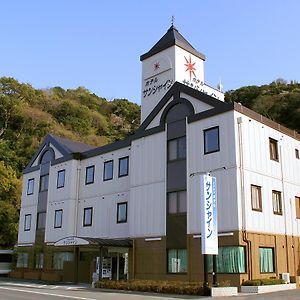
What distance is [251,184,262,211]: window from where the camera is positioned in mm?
21138

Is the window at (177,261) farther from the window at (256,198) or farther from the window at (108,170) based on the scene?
the window at (108,170)

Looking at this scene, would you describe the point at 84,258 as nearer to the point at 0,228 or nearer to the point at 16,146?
the point at 0,228

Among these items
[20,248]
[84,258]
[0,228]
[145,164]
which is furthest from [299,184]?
[0,228]

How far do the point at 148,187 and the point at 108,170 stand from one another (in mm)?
5316

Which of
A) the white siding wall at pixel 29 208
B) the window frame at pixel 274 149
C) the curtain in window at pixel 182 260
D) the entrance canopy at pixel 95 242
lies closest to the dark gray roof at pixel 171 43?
the window frame at pixel 274 149

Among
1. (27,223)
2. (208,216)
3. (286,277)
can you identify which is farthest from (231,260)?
(27,223)

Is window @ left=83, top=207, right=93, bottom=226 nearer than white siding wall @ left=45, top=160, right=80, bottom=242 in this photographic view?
Yes

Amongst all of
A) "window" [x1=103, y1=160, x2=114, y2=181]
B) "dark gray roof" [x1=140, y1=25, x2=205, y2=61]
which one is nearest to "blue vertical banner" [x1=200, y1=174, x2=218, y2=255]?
"window" [x1=103, y1=160, x2=114, y2=181]

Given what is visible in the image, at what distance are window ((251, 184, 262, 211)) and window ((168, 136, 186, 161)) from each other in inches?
157

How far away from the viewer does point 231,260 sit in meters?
19.9

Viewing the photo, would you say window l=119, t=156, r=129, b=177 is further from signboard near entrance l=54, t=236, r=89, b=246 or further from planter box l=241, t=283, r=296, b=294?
planter box l=241, t=283, r=296, b=294

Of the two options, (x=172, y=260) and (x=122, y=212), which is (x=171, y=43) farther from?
(x=172, y=260)

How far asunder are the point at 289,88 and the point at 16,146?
36.3 meters

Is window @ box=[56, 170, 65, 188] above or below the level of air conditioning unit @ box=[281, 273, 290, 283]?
above
